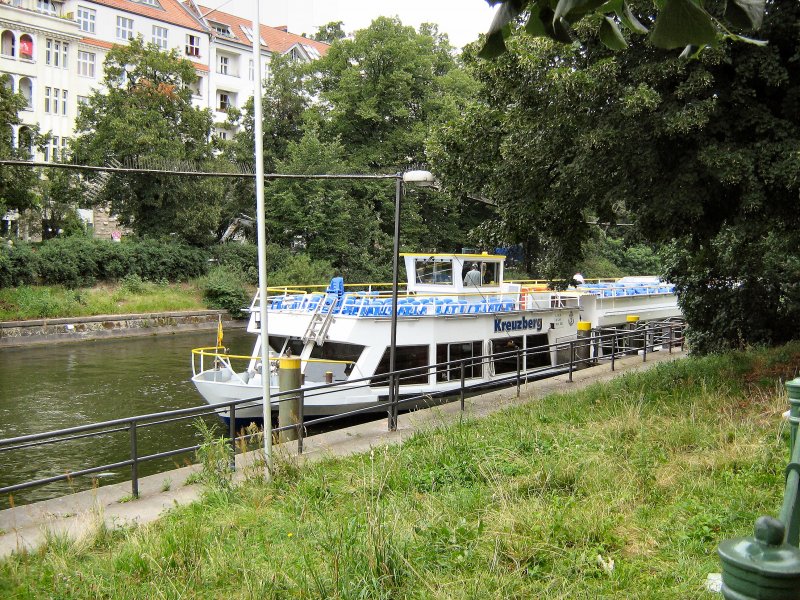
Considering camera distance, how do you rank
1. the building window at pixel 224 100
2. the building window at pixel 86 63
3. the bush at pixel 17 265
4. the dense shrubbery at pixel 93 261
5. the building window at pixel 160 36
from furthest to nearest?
the building window at pixel 224 100 → the building window at pixel 160 36 → the building window at pixel 86 63 → the dense shrubbery at pixel 93 261 → the bush at pixel 17 265

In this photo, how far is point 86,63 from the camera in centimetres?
4922

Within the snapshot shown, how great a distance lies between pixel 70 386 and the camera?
21641 millimetres

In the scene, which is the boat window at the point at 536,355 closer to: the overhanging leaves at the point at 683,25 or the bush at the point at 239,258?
the overhanging leaves at the point at 683,25

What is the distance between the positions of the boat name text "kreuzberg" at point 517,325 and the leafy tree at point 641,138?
5396 mm

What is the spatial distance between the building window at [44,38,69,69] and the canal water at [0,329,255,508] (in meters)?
23.7

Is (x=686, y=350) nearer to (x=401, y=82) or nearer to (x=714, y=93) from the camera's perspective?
(x=714, y=93)

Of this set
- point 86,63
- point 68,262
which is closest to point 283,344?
point 68,262

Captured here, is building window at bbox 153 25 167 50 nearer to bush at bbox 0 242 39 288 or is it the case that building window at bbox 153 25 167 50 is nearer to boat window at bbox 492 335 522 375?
bush at bbox 0 242 39 288

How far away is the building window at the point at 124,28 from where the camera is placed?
170 feet

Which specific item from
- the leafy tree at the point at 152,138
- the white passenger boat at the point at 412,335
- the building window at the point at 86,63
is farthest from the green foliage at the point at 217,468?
the building window at the point at 86,63

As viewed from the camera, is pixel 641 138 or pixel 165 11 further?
pixel 165 11

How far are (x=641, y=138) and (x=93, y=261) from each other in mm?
30375

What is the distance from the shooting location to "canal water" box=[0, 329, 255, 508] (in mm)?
13672

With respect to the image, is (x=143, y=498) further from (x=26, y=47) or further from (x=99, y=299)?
(x=26, y=47)
